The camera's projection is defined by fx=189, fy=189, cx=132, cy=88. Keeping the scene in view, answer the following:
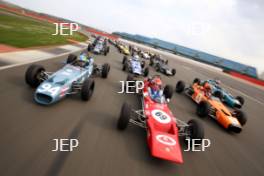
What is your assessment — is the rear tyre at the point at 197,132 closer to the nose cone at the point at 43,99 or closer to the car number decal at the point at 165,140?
the car number decal at the point at 165,140

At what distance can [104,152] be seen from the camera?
4137 millimetres

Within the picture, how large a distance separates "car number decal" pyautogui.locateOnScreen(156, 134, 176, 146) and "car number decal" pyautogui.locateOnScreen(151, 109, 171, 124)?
24.8 inches

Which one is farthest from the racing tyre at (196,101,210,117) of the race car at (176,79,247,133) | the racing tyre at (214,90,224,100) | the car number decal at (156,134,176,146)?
the racing tyre at (214,90,224,100)

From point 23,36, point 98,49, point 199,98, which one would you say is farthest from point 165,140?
point 23,36

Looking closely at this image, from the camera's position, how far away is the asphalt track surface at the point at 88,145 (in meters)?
3.49

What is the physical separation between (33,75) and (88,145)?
3.28m

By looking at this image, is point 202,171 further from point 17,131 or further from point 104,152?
point 17,131

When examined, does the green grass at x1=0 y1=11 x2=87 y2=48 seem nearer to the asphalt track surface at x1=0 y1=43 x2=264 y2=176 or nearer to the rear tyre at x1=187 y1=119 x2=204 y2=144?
the asphalt track surface at x1=0 y1=43 x2=264 y2=176

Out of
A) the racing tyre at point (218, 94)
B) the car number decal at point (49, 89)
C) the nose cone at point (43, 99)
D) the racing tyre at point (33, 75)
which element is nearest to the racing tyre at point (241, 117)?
the racing tyre at point (218, 94)

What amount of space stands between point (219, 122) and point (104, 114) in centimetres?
456

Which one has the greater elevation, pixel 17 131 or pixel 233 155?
pixel 17 131

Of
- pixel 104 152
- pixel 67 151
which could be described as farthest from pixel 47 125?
pixel 104 152

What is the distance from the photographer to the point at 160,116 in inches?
207

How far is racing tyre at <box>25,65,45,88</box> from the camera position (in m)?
6.01
